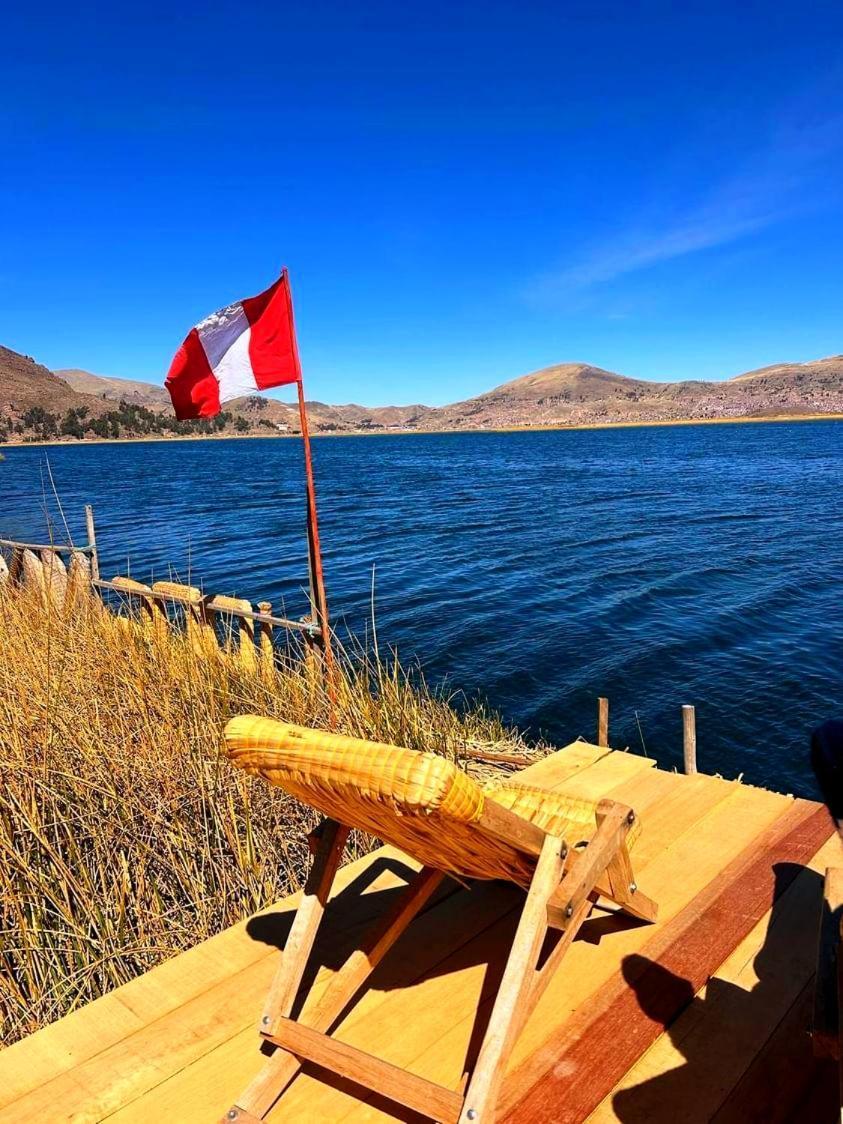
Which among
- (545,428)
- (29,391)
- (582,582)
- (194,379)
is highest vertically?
(29,391)

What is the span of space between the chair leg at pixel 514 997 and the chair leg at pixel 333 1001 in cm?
54

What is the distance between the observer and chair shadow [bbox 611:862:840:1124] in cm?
197

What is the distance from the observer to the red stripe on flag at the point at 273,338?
5.01 metres

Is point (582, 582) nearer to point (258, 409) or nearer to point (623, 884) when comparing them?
point (623, 884)

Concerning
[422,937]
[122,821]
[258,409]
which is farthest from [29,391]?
[422,937]

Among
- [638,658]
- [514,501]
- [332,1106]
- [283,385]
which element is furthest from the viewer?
[514,501]

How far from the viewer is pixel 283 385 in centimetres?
529

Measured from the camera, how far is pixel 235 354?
5082mm

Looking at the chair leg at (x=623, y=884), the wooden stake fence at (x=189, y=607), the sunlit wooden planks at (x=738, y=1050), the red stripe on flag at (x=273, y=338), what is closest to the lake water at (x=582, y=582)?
the wooden stake fence at (x=189, y=607)

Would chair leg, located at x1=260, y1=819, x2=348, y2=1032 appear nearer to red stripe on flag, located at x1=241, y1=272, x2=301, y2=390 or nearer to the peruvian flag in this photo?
the peruvian flag

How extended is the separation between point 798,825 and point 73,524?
2707cm

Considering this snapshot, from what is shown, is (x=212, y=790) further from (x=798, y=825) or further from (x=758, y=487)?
(x=758, y=487)

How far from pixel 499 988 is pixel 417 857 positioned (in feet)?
1.39

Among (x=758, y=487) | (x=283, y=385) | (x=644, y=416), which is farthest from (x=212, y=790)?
(x=644, y=416)
